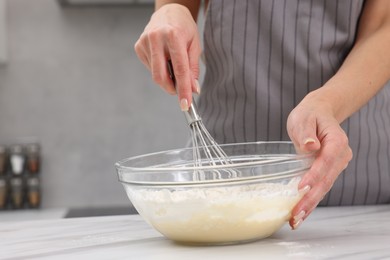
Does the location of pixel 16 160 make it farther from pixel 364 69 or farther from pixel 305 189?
pixel 305 189

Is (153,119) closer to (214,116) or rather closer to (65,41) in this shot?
(65,41)

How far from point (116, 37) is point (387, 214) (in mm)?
1912

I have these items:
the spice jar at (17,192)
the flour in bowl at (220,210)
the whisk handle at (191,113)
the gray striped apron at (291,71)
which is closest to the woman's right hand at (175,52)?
the whisk handle at (191,113)

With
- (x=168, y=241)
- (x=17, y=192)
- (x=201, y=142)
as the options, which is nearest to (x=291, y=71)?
(x=201, y=142)

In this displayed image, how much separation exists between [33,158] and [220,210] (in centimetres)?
200

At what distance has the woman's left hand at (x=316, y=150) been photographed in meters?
0.67

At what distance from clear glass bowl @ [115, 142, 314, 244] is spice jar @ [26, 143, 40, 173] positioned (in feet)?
6.29

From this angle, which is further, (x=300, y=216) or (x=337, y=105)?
(x=337, y=105)

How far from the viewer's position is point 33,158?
2525 millimetres

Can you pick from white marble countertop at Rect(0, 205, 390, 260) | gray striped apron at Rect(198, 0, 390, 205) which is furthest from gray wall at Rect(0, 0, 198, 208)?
white marble countertop at Rect(0, 205, 390, 260)

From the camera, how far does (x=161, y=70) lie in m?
0.72

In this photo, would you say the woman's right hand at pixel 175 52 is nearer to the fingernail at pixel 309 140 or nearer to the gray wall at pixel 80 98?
the fingernail at pixel 309 140

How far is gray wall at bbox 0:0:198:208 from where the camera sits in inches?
102

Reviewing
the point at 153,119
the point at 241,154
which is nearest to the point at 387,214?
the point at 241,154
